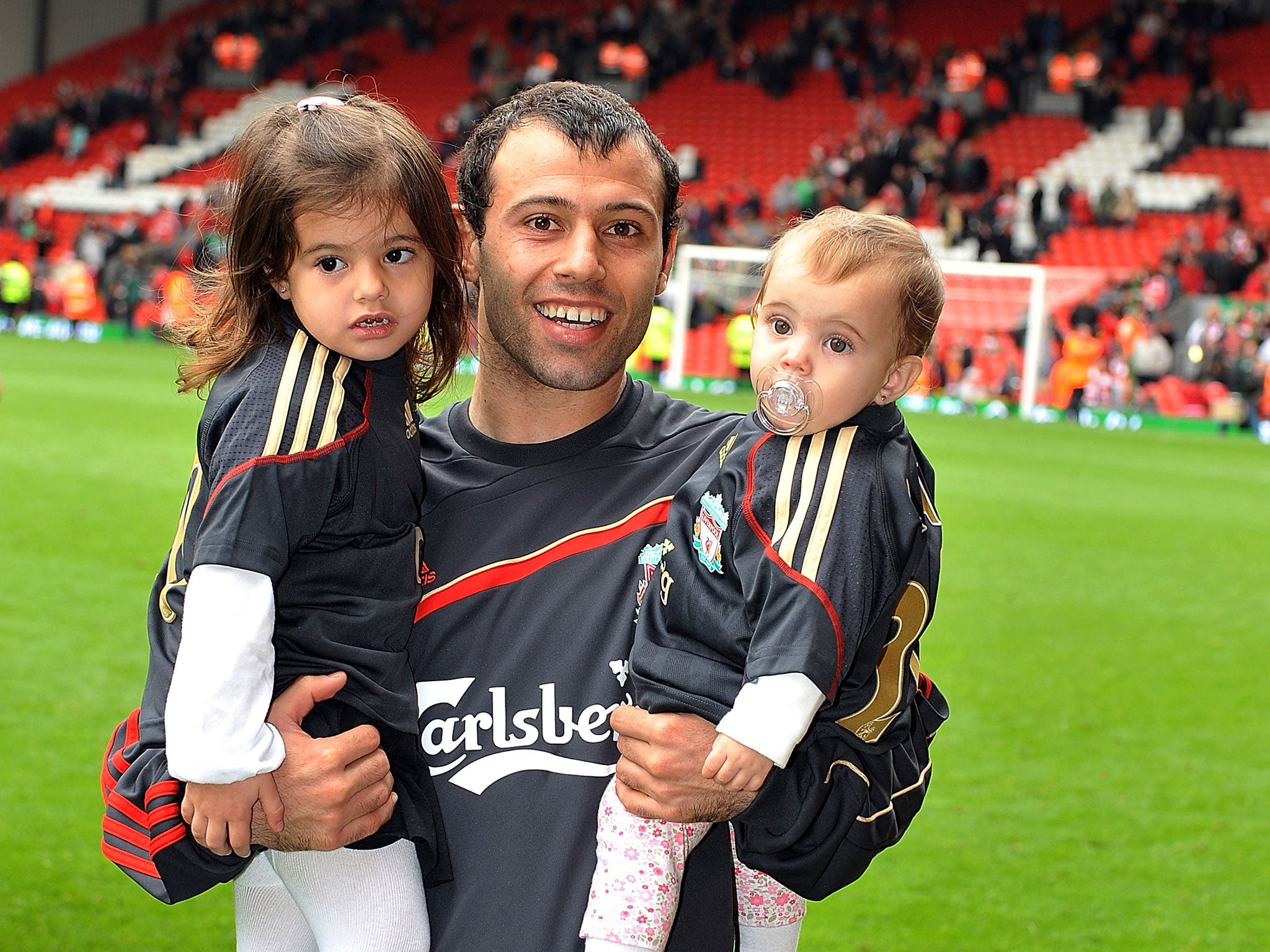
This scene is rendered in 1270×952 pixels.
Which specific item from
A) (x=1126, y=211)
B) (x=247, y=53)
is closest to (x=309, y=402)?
(x=1126, y=211)

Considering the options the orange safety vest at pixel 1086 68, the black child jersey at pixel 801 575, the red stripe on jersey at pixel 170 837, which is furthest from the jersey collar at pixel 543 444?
the orange safety vest at pixel 1086 68

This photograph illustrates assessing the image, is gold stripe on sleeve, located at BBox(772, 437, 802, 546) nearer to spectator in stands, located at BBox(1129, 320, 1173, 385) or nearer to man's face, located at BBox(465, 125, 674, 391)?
man's face, located at BBox(465, 125, 674, 391)

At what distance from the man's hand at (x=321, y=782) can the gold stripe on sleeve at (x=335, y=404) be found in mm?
315

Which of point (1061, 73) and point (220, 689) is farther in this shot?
point (1061, 73)

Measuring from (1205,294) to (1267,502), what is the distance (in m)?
9.48

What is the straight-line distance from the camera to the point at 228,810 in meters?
1.87

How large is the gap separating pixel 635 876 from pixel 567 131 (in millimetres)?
1107

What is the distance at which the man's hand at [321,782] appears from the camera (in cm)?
190

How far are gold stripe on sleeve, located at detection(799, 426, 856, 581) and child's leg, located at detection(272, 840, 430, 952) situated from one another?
27.4 inches

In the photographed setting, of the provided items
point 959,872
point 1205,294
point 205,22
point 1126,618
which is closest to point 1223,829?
point 959,872

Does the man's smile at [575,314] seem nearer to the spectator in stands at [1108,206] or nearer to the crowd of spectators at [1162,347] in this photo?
the crowd of spectators at [1162,347]

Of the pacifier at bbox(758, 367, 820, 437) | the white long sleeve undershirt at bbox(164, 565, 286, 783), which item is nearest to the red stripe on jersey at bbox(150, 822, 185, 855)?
the white long sleeve undershirt at bbox(164, 565, 286, 783)

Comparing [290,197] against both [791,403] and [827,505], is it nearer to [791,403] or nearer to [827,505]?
[791,403]

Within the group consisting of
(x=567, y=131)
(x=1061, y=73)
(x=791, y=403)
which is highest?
(x=1061, y=73)
